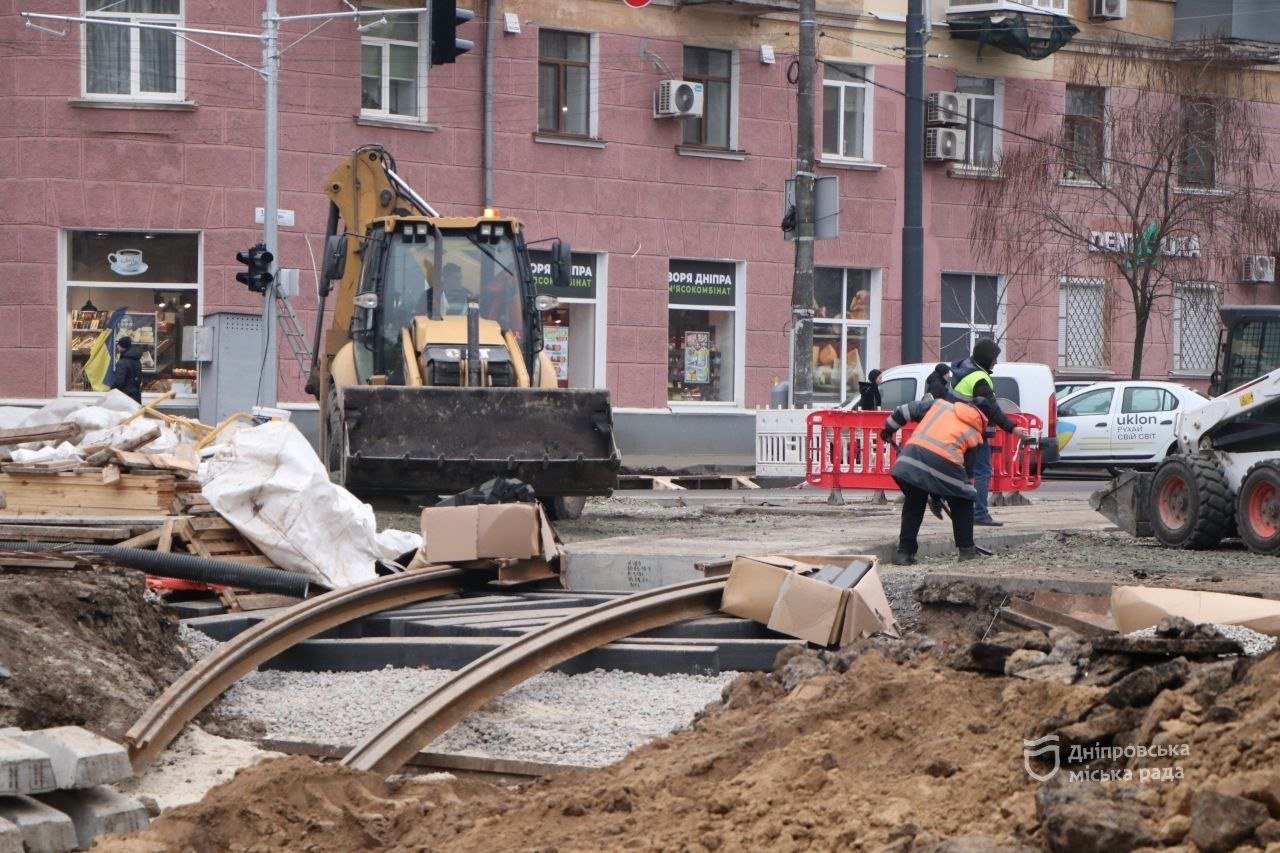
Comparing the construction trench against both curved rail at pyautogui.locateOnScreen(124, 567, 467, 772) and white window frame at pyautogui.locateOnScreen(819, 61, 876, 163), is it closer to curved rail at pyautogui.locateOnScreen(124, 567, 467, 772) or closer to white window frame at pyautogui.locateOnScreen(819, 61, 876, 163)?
curved rail at pyautogui.locateOnScreen(124, 567, 467, 772)

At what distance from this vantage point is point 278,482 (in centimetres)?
1180

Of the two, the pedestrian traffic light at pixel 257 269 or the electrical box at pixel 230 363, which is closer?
the pedestrian traffic light at pixel 257 269

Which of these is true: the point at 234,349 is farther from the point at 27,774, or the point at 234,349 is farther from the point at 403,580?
the point at 27,774

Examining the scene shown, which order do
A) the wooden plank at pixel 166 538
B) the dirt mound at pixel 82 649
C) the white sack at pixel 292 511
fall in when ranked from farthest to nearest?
the white sack at pixel 292 511, the wooden plank at pixel 166 538, the dirt mound at pixel 82 649

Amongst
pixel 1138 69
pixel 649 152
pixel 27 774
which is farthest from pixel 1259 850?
pixel 1138 69

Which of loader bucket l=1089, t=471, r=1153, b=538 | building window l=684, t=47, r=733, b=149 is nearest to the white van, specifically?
building window l=684, t=47, r=733, b=149

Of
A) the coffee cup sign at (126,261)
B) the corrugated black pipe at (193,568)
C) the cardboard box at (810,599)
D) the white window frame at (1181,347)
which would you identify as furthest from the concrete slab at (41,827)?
the white window frame at (1181,347)

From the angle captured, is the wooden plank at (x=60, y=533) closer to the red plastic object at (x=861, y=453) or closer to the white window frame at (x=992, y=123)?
the red plastic object at (x=861, y=453)

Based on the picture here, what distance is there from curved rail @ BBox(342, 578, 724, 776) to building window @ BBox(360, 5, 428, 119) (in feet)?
60.1

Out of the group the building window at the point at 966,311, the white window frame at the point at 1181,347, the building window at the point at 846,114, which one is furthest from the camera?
the white window frame at the point at 1181,347

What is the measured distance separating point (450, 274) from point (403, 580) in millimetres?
6852

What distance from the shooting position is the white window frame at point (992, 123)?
1273 inches

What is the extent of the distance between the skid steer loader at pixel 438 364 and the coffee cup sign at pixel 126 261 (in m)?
7.85

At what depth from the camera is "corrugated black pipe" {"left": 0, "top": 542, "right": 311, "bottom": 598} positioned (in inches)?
435
